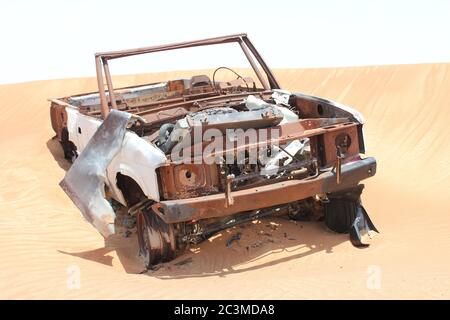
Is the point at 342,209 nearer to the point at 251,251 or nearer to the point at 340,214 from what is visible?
the point at 340,214

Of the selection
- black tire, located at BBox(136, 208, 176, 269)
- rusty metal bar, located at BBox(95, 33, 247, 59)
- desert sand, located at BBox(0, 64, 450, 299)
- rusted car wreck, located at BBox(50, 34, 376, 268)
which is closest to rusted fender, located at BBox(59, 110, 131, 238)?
rusted car wreck, located at BBox(50, 34, 376, 268)

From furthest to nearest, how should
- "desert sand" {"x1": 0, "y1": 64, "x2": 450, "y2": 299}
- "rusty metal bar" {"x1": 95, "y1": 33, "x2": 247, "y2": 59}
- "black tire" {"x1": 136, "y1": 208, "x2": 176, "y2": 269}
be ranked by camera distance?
1. "rusty metal bar" {"x1": 95, "y1": 33, "x2": 247, "y2": 59}
2. "black tire" {"x1": 136, "y1": 208, "x2": 176, "y2": 269}
3. "desert sand" {"x1": 0, "y1": 64, "x2": 450, "y2": 299}

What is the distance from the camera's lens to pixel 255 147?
4641 millimetres

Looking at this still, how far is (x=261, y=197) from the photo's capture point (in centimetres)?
468

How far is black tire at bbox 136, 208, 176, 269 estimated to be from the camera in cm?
486

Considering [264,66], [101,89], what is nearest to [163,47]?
[101,89]

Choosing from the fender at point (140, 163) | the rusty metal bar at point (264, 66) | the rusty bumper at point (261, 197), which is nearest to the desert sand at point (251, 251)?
the rusty bumper at point (261, 197)

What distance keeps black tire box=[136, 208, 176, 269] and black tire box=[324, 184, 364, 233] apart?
1717 millimetres

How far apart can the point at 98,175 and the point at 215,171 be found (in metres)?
1.16

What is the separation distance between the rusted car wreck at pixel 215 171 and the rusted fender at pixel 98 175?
1 centimetres

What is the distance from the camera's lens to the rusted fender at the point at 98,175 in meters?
4.91

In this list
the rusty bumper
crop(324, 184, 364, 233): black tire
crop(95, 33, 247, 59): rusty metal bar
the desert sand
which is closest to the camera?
the desert sand

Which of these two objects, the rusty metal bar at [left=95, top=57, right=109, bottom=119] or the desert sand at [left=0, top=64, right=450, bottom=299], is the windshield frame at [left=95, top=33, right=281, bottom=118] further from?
the desert sand at [left=0, top=64, right=450, bottom=299]

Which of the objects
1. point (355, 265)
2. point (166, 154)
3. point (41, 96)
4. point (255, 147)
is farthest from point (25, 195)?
point (41, 96)
